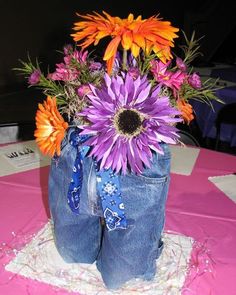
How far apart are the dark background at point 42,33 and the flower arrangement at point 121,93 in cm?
370

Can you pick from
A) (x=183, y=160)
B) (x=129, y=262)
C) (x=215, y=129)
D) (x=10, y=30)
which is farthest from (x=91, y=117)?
(x=10, y=30)

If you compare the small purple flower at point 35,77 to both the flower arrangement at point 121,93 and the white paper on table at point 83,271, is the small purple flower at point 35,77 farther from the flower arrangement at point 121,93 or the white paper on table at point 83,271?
the white paper on table at point 83,271

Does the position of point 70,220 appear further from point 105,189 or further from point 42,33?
point 42,33

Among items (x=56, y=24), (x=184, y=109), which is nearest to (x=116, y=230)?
(x=184, y=109)

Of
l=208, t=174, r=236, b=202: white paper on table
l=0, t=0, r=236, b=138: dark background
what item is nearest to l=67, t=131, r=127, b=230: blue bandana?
l=208, t=174, r=236, b=202: white paper on table

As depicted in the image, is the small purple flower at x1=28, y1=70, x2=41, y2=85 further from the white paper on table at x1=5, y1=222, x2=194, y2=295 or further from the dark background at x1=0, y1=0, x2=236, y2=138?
the dark background at x1=0, y1=0, x2=236, y2=138

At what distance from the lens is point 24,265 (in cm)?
87

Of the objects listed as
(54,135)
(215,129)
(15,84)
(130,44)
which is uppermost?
(130,44)

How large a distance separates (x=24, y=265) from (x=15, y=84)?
15.6ft

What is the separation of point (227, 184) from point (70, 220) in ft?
2.13

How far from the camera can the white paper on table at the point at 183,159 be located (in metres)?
1.37

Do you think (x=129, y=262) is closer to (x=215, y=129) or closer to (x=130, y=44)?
(x=130, y=44)

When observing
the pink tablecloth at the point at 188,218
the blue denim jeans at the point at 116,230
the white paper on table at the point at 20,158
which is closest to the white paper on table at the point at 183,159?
the pink tablecloth at the point at 188,218

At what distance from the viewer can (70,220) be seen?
80 centimetres
